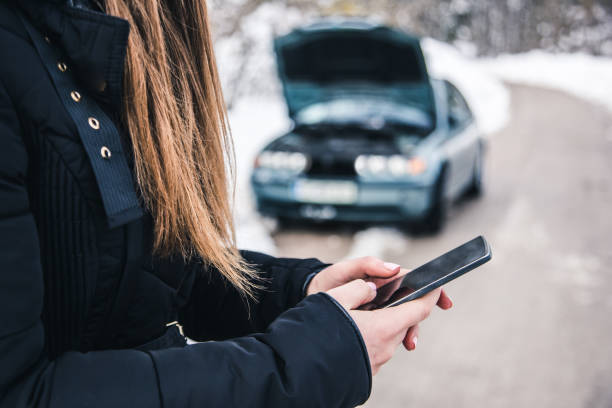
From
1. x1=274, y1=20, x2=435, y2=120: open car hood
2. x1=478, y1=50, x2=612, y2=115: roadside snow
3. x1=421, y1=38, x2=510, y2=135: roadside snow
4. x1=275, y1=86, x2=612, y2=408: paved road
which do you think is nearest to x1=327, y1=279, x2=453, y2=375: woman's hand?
x1=275, y1=86, x2=612, y2=408: paved road

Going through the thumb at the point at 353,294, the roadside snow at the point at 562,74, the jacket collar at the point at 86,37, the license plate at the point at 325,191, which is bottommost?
the roadside snow at the point at 562,74

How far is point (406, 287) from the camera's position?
1.03 metres

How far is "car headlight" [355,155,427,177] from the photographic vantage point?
16.3 feet

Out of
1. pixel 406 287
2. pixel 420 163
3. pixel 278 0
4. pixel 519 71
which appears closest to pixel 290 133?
pixel 420 163

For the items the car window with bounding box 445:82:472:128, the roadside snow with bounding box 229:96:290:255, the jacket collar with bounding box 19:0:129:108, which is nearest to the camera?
the jacket collar with bounding box 19:0:129:108

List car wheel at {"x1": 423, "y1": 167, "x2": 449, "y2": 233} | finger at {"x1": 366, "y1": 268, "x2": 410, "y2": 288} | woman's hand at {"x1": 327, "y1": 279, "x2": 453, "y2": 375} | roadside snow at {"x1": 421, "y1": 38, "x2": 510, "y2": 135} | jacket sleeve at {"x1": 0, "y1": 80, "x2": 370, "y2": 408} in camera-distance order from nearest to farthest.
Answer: jacket sleeve at {"x1": 0, "y1": 80, "x2": 370, "y2": 408} < woman's hand at {"x1": 327, "y1": 279, "x2": 453, "y2": 375} < finger at {"x1": 366, "y1": 268, "x2": 410, "y2": 288} < car wheel at {"x1": 423, "y1": 167, "x2": 449, "y2": 233} < roadside snow at {"x1": 421, "y1": 38, "x2": 510, "y2": 135}

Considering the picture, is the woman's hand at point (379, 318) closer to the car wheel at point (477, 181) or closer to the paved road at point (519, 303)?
the paved road at point (519, 303)

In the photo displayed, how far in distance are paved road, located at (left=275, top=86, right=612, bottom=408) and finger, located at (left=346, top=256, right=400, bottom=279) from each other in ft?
5.94

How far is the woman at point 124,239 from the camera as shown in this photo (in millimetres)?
676

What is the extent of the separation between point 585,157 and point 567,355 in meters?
7.12

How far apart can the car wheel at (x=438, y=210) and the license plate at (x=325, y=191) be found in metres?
0.79

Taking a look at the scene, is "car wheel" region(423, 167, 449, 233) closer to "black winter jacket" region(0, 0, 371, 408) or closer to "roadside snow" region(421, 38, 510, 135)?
"black winter jacket" region(0, 0, 371, 408)

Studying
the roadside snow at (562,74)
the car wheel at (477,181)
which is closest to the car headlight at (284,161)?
the car wheel at (477,181)

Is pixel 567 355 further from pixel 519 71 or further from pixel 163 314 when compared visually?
pixel 519 71
